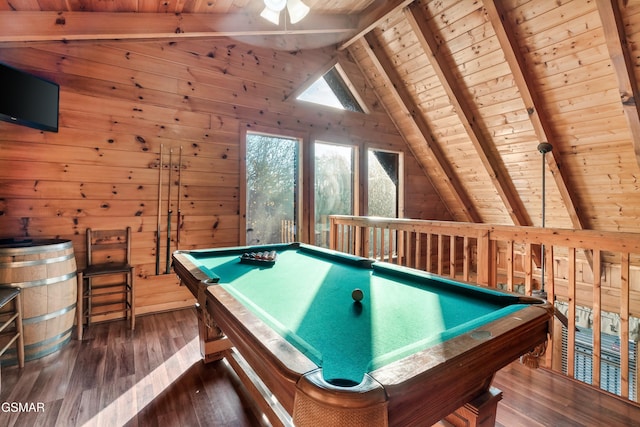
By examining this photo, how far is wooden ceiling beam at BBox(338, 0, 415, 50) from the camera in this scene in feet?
11.0

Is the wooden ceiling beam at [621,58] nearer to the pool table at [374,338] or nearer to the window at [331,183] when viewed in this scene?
the pool table at [374,338]

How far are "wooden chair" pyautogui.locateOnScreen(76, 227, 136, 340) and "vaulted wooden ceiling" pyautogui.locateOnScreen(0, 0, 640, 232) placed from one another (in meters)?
1.78

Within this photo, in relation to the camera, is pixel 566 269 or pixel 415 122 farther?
pixel 566 269

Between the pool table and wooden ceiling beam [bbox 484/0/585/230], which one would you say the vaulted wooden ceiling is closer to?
wooden ceiling beam [bbox 484/0/585/230]

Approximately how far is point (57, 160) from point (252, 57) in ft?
7.73

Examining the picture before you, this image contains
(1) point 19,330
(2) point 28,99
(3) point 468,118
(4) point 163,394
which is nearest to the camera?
(4) point 163,394

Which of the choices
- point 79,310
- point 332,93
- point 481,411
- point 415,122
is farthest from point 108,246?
point 415,122

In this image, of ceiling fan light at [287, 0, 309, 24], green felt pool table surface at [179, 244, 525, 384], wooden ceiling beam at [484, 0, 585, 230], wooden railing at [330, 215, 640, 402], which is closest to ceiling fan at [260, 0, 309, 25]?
ceiling fan light at [287, 0, 309, 24]

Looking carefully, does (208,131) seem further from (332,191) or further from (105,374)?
(105,374)

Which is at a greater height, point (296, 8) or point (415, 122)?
point (296, 8)

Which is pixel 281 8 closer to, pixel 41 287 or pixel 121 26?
pixel 121 26

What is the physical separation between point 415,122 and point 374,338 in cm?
412

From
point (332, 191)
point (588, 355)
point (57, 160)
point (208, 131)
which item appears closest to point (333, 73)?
point (332, 191)

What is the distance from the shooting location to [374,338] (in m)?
0.97
